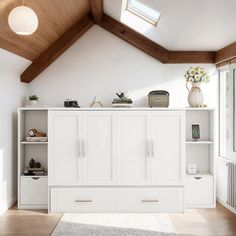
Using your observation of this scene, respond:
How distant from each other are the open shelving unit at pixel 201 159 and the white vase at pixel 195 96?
15cm

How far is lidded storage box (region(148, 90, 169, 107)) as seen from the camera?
6.30 m

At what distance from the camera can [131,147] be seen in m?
5.99

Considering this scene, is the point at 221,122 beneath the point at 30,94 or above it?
beneath

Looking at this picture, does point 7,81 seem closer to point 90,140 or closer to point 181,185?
point 90,140

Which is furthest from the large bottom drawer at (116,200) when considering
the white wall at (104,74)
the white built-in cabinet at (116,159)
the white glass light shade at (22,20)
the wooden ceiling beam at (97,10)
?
the white glass light shade at (22,20)

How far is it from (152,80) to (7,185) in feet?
8.52

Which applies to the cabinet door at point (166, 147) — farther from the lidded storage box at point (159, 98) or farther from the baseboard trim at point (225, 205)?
the baseboard trim at point (225, 205)

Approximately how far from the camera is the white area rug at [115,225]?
16.1 ft

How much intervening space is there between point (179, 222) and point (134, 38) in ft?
8.94

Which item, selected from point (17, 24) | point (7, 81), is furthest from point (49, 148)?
point (17, 24)

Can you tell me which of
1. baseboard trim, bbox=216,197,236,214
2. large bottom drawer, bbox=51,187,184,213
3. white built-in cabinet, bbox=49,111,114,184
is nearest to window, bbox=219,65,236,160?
baseboard trim, bbox=216,197,236,214

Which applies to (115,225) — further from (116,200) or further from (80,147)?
(80,147)

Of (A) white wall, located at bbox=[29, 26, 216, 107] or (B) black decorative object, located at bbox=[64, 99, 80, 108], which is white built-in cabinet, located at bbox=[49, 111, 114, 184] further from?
(A) white wall, located at bbox=[29, 26, 216, 107]

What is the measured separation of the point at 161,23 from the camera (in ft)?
17.6
